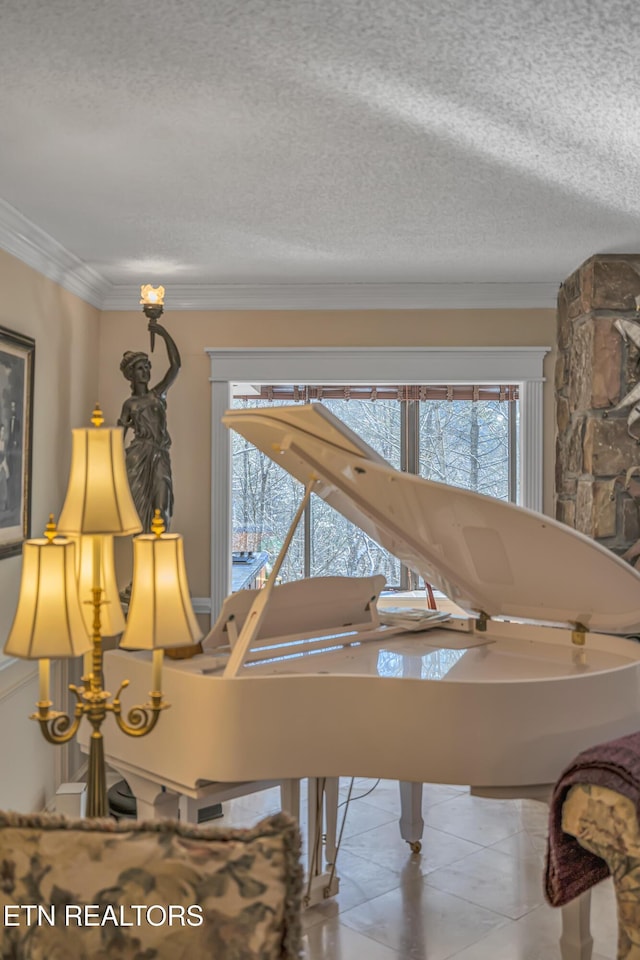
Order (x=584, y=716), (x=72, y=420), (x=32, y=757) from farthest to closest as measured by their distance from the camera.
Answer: (x=72, y=420) < (x=32, y=757) < (x=584, y=716)

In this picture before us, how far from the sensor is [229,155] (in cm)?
249

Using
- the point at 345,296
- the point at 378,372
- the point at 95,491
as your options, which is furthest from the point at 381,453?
the point at 95,491

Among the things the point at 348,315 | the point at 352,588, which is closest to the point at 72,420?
the point at 348,315

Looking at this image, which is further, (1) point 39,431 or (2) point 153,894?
(1) point 39,431

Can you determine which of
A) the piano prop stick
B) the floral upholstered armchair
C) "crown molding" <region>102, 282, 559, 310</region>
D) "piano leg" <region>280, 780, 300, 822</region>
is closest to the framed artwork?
"crown molding" <region>102, 282, 559, 310</region>

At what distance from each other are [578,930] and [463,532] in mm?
1168

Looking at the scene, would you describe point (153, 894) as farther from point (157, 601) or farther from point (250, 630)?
point (250, 630)

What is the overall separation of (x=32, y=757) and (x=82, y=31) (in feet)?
9.35

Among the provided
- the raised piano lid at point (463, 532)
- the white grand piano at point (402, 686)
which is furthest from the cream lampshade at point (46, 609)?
the raised piano lid at point (463, 532)

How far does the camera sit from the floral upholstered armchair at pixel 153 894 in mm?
1122

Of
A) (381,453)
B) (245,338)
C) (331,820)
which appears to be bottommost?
(331,820)

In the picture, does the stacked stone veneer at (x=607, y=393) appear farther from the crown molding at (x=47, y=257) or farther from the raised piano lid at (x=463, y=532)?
the crown molding at (x=47, y=257)

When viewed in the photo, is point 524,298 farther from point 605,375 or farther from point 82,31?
point 82,31

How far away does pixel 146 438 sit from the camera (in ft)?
12.5
